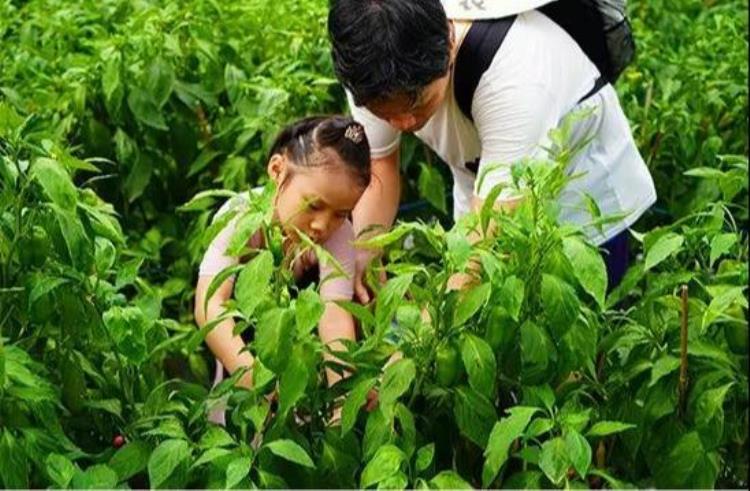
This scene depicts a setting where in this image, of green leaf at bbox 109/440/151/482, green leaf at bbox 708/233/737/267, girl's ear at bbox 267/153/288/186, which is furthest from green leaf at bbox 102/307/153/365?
green leaf at bbox 708/233/737/267

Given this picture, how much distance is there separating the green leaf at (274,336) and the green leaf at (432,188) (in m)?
1.59

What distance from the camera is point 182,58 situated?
4.03 metres

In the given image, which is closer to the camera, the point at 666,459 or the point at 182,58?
the point at 666,459

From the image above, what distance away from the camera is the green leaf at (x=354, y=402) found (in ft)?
8.35

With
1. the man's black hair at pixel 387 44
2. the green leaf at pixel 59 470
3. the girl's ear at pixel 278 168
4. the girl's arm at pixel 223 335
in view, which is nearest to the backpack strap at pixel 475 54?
the man's black hair at pixel 387 44

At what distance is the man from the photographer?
286 centimetres

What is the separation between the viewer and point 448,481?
2.48 meters

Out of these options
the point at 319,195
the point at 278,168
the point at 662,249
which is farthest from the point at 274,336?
the point at 278,168

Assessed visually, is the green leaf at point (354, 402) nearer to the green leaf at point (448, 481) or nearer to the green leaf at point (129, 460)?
the green leaf at point (448, 481)

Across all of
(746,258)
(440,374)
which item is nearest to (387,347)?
(440,374)

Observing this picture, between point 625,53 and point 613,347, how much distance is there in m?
0.82

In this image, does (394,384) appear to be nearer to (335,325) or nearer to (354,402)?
(354,402)

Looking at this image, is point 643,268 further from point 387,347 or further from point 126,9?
point 126,9

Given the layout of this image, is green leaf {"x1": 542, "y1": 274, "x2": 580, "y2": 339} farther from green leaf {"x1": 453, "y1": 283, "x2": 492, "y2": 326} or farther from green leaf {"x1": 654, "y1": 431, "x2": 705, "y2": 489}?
green leaf {"x1": 654, "y1": 431, "x2": 705, "y2": 489}
